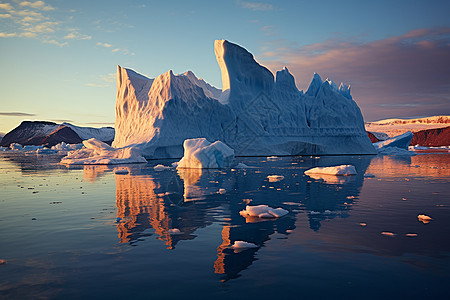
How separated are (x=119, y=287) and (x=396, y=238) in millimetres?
4241

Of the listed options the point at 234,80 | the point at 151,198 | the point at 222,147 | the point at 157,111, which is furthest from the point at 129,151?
the point at 151,198

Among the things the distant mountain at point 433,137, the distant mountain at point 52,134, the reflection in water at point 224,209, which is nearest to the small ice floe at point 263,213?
the reflection in water at point 224,209

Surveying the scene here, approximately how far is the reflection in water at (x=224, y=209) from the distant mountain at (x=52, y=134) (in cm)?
11680

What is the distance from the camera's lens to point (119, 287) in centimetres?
381

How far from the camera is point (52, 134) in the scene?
12769cm

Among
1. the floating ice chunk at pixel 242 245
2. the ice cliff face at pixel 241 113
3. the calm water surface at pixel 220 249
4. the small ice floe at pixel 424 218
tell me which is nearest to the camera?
the calm water surface at pixel 220 249

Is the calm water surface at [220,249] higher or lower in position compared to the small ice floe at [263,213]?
lower

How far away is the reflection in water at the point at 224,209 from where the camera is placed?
561 centimetres

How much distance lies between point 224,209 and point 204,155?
41.8 ft

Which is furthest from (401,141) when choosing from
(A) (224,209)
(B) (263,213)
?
(B) (263,213)

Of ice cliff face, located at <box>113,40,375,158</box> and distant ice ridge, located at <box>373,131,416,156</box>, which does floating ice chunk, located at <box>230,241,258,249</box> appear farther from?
distant ice ridge, located at <box>373,131,416,156</box>

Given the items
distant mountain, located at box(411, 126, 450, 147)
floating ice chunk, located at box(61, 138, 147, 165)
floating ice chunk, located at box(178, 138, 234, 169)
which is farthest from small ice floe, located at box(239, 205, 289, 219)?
distant mountain, located at box(411, 126, 450, 147)

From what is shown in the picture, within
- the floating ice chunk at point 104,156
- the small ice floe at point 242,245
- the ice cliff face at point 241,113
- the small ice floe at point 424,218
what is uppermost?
the ice cliff face at point 241,113

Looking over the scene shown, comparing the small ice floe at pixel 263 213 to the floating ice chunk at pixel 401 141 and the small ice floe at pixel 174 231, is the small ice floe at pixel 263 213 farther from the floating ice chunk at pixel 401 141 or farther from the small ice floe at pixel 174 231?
the floating ice chunk at pixel 401 141
